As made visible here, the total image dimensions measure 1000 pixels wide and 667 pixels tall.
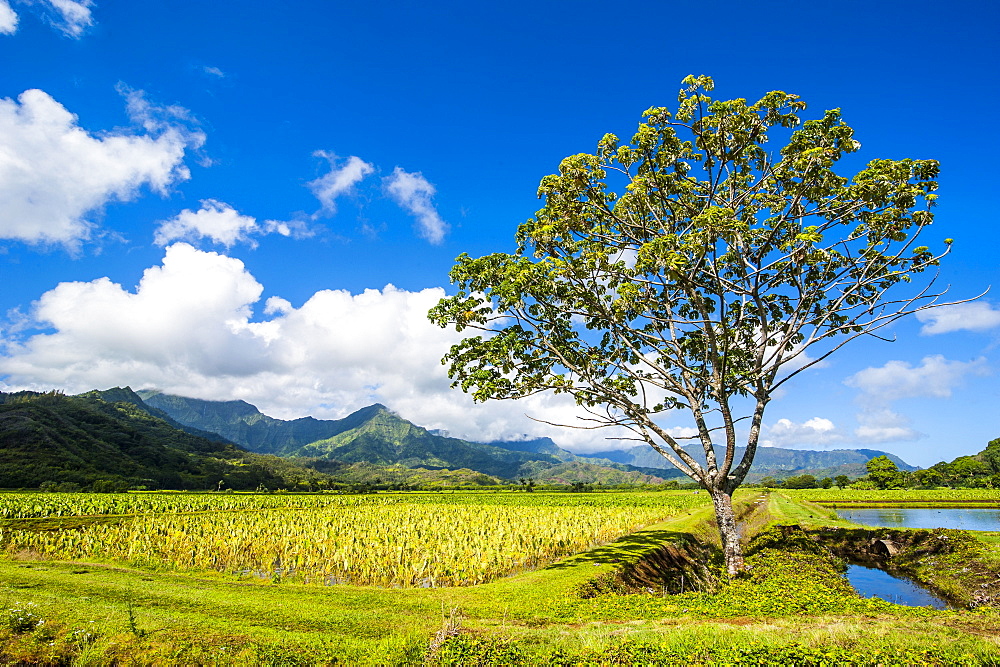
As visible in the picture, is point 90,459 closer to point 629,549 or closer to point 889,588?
point 629,549

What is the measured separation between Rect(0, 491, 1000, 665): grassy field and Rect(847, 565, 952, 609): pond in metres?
3.18

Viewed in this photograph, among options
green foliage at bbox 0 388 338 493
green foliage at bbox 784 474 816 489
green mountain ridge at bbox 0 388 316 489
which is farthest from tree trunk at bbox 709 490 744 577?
green foliage at bbox 784 474 816 489

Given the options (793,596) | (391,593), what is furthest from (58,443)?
(793,596)

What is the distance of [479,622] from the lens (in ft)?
39.2

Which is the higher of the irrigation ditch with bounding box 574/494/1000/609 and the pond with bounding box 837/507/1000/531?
the irrigation ditch with bounding box 574/494/1000/609

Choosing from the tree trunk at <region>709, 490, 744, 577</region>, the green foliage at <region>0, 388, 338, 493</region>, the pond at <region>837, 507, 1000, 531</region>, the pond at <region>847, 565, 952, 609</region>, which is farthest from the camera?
the green foliage at <region>0, 388, 338, 493</region>

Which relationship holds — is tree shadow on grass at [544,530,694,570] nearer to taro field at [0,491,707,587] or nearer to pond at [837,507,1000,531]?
taro field at [0,491,707,587]

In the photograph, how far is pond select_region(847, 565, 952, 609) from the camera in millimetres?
17812

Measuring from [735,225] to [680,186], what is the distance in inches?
143

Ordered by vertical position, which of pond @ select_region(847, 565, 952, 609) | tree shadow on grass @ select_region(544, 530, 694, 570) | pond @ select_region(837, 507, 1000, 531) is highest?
tree shadow on grass @ select_region(544, 530, 694, 570)

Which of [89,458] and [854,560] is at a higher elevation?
[854,560]

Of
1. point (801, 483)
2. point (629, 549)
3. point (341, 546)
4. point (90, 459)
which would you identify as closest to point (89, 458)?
point (90, 459)

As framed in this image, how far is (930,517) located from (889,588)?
40.5 meters

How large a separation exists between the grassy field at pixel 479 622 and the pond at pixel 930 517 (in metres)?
33.8
